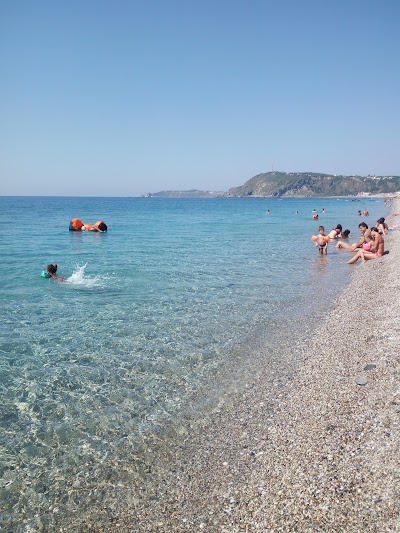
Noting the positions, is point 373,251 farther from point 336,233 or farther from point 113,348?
point 113,348

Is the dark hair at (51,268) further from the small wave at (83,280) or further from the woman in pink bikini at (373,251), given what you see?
the woman in pink bikini at (373,251)

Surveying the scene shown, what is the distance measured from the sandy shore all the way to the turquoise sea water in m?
0.70

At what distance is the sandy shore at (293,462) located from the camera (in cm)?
393

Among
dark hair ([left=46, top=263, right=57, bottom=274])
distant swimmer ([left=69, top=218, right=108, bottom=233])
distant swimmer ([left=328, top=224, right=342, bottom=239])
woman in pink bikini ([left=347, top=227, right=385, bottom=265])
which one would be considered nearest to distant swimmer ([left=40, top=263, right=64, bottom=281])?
dark hair ([left=46, top=263, right=57, bottom=274])

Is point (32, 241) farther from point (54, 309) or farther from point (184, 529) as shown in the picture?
point (184, 529)

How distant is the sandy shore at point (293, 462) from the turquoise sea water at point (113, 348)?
70 centimetres

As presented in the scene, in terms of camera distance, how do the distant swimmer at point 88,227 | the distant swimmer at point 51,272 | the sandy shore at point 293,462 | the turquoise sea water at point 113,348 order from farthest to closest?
the distant swimmer at point 88,227
the distant swimmer at point 51,272
the turquoise sea water at point 113,348
the sandy shore at point 293,462

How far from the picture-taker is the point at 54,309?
11.9m

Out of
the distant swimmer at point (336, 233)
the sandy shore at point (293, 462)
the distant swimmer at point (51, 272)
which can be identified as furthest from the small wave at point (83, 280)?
the distant swimmer at point (336, 233)

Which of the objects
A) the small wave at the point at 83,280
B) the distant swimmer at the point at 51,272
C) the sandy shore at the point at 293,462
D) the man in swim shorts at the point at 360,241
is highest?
the man in swim shorts at the point at 360,241

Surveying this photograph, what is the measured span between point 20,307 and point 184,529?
9892mm

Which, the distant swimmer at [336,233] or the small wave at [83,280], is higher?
the distant swimmer at [336,233]

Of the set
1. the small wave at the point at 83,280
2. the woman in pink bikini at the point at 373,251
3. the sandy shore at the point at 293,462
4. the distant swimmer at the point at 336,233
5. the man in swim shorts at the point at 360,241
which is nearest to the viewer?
the sandy shore at the point at 293,462

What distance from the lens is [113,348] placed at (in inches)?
350
